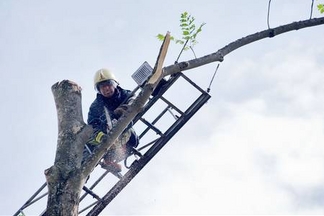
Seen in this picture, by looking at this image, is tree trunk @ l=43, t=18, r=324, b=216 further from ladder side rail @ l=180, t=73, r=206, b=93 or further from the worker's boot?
the worker's boot

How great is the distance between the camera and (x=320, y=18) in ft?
17.1

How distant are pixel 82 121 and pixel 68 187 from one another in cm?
64

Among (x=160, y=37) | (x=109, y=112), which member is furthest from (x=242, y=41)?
(x=109, y=112)

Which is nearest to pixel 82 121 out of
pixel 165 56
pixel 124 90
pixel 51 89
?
pixel 51 89

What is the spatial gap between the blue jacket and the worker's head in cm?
7

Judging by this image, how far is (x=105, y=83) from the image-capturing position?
7266 mm

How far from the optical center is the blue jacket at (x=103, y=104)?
22.3 feet

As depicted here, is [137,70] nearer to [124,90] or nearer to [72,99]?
[124,90]

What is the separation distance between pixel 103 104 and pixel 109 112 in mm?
291

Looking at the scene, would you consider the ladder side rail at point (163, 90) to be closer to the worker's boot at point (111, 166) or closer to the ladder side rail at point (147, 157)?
the ladder side rail at point (147, 157)

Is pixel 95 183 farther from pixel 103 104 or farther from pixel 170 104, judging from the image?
pixel 170 104

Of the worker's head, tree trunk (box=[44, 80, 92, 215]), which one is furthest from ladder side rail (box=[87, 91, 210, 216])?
tree trunk (box=[44, 80, 92, 215])

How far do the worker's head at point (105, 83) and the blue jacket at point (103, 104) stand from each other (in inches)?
2.8


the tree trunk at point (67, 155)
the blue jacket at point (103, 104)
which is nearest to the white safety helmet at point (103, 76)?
the blue jacket at point (103, 104)
